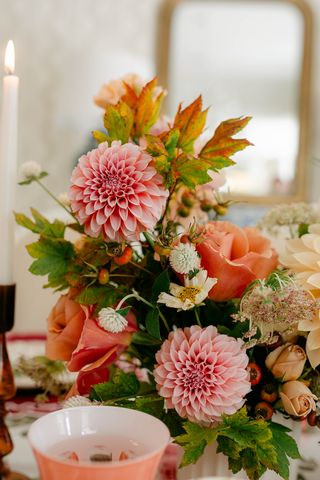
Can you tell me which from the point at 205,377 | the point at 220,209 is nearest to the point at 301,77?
the point at 220,209

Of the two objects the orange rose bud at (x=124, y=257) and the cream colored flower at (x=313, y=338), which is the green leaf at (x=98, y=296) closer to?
the orange rose bud at (x=124, y=257)

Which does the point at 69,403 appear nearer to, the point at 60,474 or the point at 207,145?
the point at 60,474

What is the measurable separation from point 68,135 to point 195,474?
2308mm

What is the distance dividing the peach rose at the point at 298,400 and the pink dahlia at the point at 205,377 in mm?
41

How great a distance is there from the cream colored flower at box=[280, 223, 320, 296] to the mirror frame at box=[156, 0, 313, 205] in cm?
220

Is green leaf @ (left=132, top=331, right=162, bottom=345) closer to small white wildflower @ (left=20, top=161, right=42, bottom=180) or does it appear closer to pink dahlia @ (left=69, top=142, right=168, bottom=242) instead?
pink dahlia @ (left=69, top=142, right=168, bottom=242)

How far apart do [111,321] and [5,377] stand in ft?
0.75

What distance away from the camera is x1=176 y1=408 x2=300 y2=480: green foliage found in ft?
1.68

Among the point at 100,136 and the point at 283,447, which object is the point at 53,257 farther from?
the point at 283,447

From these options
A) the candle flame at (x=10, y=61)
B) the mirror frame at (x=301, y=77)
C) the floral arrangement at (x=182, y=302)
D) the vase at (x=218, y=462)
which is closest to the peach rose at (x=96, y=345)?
the floral arrangement at (x=182, y=302)

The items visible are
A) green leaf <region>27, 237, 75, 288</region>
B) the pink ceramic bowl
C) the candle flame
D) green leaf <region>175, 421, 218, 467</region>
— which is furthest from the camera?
the candle flame

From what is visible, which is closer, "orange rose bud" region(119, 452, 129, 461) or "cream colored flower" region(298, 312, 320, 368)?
"orange rose bud" region(119, 452, 129, 461)

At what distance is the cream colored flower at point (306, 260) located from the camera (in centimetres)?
56

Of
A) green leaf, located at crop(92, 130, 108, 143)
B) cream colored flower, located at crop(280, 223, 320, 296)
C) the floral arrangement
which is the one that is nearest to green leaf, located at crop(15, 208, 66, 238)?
the floral arrangement
